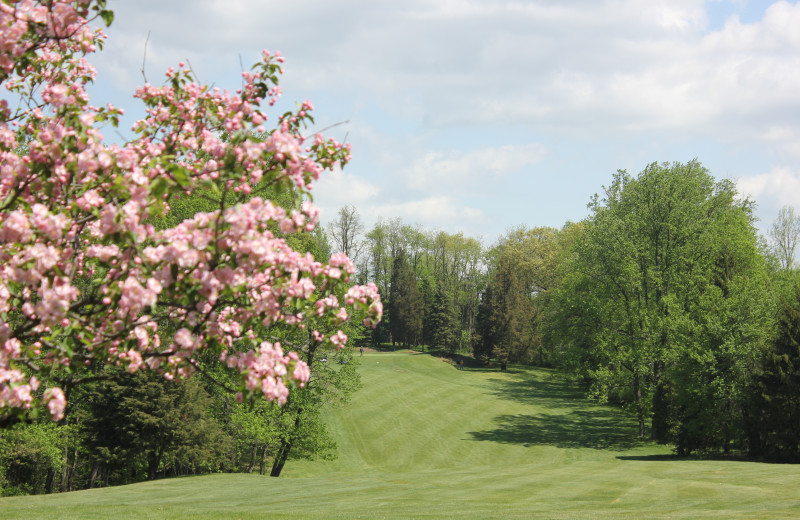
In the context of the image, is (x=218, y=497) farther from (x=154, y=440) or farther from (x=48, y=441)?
(x=48, y=441)

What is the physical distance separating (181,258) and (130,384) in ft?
80.2

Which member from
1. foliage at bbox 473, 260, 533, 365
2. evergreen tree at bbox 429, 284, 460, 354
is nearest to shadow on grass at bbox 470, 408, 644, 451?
foliage at bbox 473, 260, 533, 365

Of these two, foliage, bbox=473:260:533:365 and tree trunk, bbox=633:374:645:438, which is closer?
→ tree trunk, bbox=633:374:645:438

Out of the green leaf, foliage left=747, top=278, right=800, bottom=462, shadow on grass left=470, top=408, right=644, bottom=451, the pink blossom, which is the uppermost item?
the green leaf

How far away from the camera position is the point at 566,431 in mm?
43750

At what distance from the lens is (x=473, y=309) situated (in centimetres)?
10200

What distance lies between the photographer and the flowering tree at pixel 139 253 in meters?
→ 5.00

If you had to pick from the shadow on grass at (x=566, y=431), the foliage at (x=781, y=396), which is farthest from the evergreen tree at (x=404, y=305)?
the foliage at (x=781, y=396)

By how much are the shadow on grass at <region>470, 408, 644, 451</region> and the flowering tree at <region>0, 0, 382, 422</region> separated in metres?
38.0

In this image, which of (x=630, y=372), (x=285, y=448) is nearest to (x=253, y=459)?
(x=285, y=448)

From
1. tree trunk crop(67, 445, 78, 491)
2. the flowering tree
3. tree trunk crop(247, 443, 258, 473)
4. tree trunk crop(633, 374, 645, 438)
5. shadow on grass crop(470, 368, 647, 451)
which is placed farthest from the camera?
shadow on grass crop(470, 368, 647, 451)

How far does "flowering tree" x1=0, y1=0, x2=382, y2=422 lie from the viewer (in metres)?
5.00

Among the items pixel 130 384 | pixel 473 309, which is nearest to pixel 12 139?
pixel 130 384

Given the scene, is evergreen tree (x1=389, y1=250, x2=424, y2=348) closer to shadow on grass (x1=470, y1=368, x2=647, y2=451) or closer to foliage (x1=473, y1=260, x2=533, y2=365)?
foliage (x1=473, y1=260, x2=533, y2=365)
